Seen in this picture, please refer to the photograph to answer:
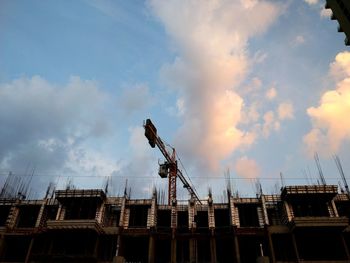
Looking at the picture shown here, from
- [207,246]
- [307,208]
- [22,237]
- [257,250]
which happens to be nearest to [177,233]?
[207,246]

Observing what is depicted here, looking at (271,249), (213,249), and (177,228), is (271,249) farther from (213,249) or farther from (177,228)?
(177,228)

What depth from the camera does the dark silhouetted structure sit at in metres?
34.3

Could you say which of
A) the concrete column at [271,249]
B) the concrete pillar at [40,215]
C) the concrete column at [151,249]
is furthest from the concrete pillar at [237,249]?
the concrete pillar at [40,215]

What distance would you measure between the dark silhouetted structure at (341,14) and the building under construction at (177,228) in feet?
69.3

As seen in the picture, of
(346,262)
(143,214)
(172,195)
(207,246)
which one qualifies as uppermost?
(172,195)

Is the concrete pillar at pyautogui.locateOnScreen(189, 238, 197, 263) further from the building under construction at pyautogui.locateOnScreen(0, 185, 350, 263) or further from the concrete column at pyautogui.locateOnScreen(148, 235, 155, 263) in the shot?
the concrete column at pyautogui.locateOnScreen(148, 235, 155, 263)

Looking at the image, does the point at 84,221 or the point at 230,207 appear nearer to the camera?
the point at 84,221

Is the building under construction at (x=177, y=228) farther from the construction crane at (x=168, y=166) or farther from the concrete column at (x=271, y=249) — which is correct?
the construction crane at (x=168, y=166)

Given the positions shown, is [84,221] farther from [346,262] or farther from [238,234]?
[346,262]

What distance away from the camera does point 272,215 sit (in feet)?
154

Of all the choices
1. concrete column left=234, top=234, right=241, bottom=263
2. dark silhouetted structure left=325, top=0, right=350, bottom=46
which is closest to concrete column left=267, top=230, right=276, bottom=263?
concrete column left=234, top=234, right=241, bottom=263

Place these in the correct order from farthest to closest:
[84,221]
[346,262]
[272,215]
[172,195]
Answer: [172,195] → [272,215] → [84,221] → [346,262]

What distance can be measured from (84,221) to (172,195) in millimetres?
30238

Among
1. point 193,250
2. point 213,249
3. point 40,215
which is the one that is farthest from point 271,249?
point 40,215
